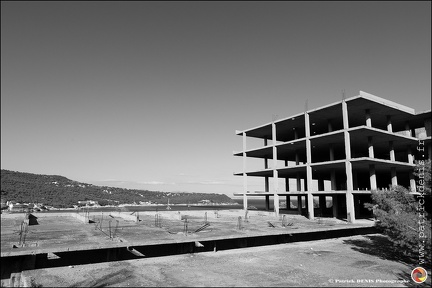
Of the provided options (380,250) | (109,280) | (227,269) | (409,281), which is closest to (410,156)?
(380,250)

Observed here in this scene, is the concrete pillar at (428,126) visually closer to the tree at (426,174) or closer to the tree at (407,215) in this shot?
the tree at (407,215)

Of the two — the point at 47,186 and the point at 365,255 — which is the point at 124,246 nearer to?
the point at 365,255

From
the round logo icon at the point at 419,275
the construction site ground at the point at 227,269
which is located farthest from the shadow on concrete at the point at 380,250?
the round logo icon at the point at 419,275

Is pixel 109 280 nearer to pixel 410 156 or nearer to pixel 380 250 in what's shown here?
pixel 380 250

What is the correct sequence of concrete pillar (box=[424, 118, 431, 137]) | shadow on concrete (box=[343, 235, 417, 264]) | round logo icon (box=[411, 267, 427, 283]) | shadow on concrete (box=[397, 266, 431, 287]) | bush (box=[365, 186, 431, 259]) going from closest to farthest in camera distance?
shadow on concrete (box=[397, 266, 431, 287])
round logo icon (box=[411, 267, 427, 283])
bush (box=[365, 186, 431, 259])
shadow on concrete (box=[343, 235, 417, 264])
concrete pillar (box=[424, 118, 431, 137])

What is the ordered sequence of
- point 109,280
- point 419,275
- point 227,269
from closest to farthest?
point 109,280, point 419,275, point 227,269

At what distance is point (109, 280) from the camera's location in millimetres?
11781

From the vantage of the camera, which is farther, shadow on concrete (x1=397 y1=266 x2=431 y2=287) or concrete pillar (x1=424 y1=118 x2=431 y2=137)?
concrete pillar (x1=424 y1=118 x2=431 y2=137)

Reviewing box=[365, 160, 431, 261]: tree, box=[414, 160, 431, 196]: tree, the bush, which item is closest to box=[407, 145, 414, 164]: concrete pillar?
the bush

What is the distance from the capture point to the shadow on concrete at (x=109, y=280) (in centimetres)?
1128

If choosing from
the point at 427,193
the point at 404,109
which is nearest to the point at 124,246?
the point at 427,193

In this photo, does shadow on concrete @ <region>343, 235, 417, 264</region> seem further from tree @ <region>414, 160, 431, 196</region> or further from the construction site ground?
tree @ <region>414, 160, 431, 196</region>

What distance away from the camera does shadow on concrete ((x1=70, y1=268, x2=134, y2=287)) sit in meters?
11.3

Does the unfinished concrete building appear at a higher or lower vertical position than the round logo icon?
higher
